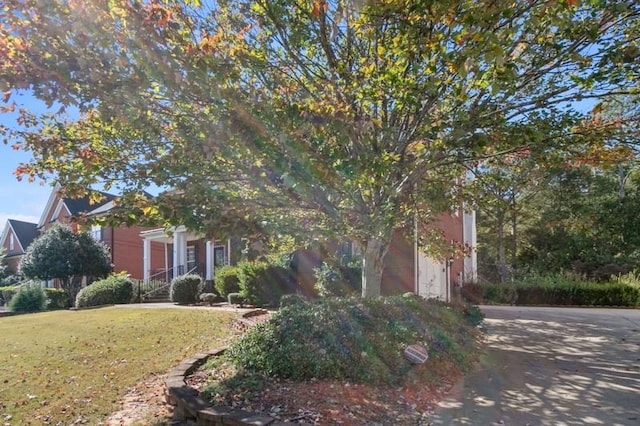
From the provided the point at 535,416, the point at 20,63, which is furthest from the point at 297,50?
the point at 535,416

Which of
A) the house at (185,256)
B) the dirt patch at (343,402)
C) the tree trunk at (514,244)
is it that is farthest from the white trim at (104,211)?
the tree trunk at (514,244)

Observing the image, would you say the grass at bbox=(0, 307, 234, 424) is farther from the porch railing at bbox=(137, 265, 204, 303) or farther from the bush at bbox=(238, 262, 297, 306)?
the porch railing at bbox=(137, 265, 204, 303)

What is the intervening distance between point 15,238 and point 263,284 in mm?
33846

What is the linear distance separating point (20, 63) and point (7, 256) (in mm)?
40379

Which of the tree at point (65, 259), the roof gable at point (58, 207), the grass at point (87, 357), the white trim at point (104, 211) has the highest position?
the roof gable at point (58, 207)

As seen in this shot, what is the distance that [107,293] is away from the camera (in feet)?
61.7

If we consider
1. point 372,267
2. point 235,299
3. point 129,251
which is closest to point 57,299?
point 129,251

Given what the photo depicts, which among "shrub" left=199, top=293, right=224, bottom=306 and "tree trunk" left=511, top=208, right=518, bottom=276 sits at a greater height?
"tree trunk" left=511, top=208, right=518, bottom=276

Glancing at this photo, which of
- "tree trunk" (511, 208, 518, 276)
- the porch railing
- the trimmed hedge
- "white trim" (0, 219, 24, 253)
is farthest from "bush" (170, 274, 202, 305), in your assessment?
"white trim" (0, 219, 24, 253)

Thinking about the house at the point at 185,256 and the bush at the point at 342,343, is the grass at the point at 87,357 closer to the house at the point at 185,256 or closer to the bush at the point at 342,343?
the bush at the point at 342,343

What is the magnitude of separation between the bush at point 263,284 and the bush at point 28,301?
10.4 meters

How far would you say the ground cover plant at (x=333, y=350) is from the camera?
18.0 feet

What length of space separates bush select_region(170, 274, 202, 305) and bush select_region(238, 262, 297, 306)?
3.80 metres

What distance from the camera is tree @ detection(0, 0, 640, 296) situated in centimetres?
536
